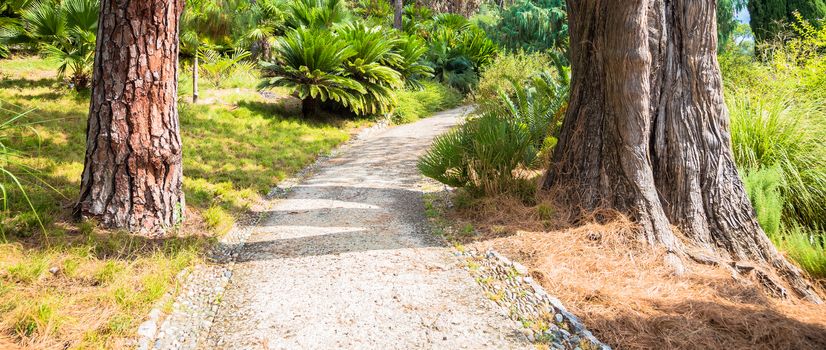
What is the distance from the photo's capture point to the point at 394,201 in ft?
17.7

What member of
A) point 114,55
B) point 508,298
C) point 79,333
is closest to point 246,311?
point 79,333

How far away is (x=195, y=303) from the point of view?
3051 mm

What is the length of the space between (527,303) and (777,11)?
19.2m

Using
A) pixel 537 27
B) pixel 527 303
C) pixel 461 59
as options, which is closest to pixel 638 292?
pixel 527 303

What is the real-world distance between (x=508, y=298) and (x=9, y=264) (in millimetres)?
3073

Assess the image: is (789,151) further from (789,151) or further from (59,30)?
(59,30)

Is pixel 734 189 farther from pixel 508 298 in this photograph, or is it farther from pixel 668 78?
pixel 508 298

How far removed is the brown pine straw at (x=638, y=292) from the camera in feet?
8.77

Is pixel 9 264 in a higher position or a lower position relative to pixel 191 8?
lower

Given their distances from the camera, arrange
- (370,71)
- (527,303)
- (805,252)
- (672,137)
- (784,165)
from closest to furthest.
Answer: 1. (527,303)
2. (805,252)
3. (672,137)
4. (784,165)
5. (370,71)

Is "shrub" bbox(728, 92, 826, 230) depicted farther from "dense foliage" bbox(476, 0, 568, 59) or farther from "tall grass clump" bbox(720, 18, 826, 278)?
"dense foliage" bbox(476, 0, 568, 59)

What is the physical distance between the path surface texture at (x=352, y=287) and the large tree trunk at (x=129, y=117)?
3.12 ft

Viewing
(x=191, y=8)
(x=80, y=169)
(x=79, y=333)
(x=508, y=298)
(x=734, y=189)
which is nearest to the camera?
(x=79, y=333)

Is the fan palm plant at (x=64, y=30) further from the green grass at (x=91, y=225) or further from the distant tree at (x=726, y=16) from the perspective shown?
the distant tree at (x=726, y=16)
